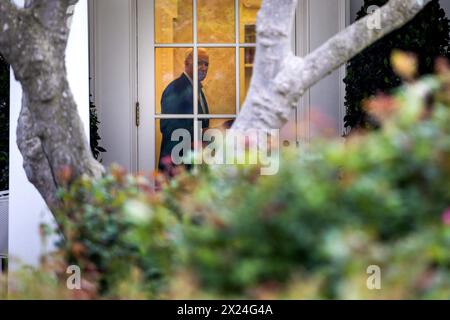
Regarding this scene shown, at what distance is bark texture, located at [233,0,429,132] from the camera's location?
10.5 feet

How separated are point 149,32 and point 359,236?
15.1ft

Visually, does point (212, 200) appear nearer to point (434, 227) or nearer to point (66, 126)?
point (434, 227)

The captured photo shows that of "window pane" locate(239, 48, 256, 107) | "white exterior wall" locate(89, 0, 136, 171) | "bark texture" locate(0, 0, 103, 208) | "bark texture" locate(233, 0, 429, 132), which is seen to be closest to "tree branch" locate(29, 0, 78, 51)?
"bark texture" locate(0, 0, 103, 208)

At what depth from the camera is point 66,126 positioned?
312cm

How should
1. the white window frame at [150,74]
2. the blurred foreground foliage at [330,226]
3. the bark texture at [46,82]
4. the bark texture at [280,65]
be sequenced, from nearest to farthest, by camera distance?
the blurred foreground foliage at [330,226] < the bark texture at [46,82] < the bark texture at [280,65] < the white window frame at [150,74]

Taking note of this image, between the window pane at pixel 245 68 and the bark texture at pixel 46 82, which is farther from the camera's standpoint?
the window pane at pixel 245 68

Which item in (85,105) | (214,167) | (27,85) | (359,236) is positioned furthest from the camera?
(85,105)

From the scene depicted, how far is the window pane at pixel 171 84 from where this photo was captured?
6.04m

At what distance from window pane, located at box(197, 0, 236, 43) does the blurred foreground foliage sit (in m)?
3.95

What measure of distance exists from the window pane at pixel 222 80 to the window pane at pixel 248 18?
0.56ft

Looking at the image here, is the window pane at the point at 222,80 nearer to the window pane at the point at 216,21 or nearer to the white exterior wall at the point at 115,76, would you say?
the window pane at the point at 216,21

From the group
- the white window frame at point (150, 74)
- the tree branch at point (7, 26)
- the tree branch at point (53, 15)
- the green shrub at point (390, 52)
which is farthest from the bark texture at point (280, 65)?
the white window frame at point (150, 74)
